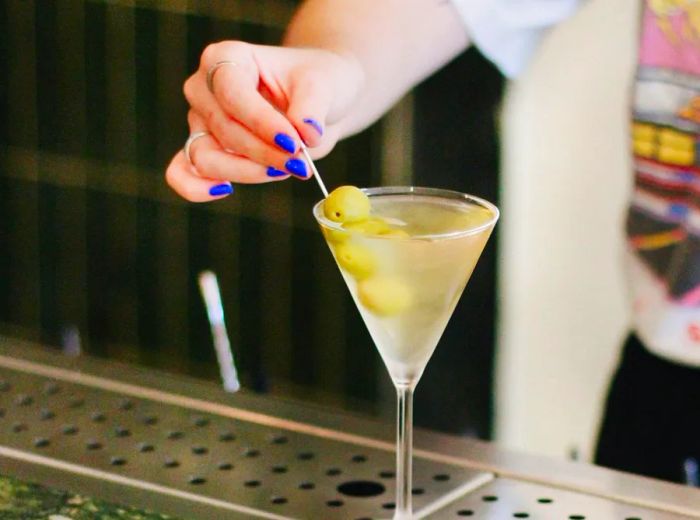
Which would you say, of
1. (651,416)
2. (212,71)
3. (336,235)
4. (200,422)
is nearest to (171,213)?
(651,416)

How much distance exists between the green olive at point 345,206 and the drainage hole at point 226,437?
361 millimetres

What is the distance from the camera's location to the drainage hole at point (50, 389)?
1514 millimetres

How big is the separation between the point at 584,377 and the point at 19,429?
1.60 m

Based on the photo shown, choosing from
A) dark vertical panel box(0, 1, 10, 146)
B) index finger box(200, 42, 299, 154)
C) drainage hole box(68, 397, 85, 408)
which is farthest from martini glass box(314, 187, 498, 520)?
dark vertical panel box(0, 1, 10, 146)

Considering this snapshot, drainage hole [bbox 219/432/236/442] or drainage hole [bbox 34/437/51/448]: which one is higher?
drainage hole [bbox 219/432/236/442]

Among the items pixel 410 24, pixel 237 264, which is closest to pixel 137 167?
pixel 237 264

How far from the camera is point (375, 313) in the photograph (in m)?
1.15

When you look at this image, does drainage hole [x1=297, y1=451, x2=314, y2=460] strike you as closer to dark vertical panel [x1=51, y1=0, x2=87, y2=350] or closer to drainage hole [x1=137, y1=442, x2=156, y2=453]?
drainage hole [x1=137, y1=442, x2=156, y2=453]

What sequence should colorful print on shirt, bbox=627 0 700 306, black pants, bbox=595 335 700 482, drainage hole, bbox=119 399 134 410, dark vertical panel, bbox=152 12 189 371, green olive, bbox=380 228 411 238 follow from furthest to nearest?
dark vertical panel, bbox=152 12 189 371, black pants, bbox=595 335 700 482, colorful print on shirt, bbox=627 0 700 306, drainage hole, bbox=119 399 134 410, green olive, bbox=380 228 411 238

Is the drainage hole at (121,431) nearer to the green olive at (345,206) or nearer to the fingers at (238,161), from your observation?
the fingers at (238,161)

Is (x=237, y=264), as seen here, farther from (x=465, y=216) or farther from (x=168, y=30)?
(x=465, y=216)

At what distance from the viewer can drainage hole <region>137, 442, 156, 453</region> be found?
1393mm

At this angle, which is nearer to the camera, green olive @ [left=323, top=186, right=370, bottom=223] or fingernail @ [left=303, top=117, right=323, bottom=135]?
green olive @ [left=323, top=186, right=370, bottom=223]

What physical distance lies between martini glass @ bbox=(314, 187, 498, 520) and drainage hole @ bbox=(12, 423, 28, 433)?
431 mm
